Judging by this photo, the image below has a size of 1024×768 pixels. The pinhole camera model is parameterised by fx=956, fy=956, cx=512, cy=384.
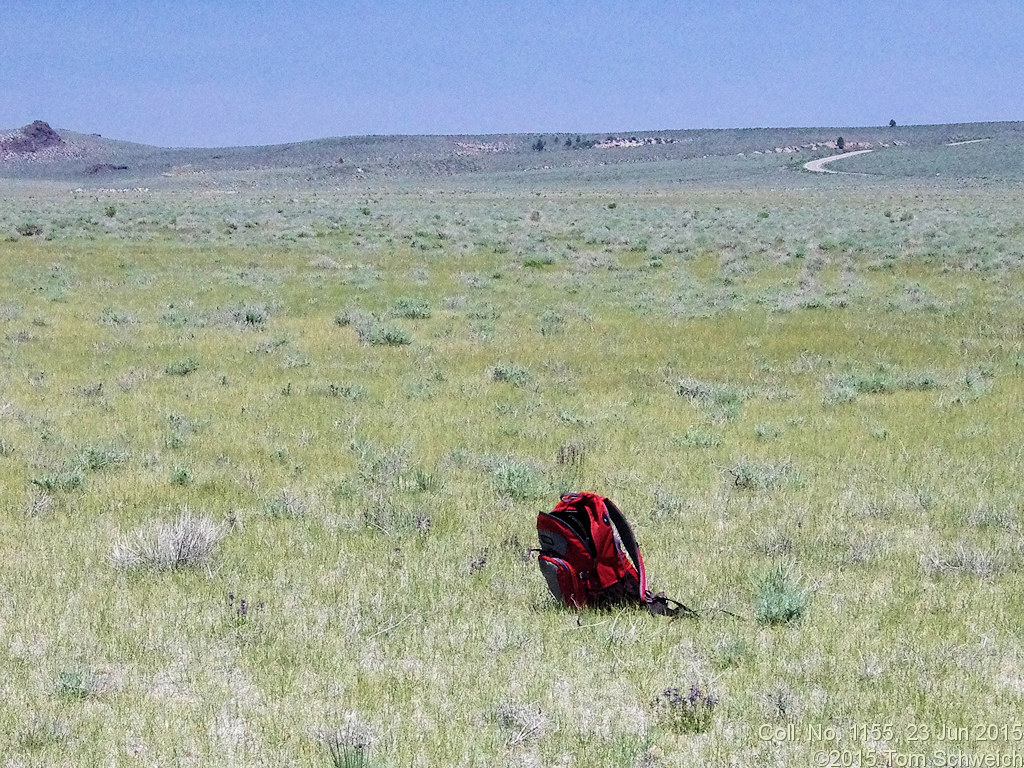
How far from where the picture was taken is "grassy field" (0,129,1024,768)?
4395 mm

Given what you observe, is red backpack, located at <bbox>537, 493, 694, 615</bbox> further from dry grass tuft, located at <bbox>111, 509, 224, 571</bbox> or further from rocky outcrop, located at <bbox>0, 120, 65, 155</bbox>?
rocky outcrop, located at <bbox>0, 120, 65, 155</bbox>

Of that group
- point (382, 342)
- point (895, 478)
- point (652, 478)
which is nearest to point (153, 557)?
point (652, 478)

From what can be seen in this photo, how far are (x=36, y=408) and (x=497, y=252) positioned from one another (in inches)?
817

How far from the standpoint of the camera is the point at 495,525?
7.38 metres

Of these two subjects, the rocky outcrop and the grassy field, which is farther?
the rocky outcrop

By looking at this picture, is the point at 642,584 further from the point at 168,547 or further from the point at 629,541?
the point at 168,547

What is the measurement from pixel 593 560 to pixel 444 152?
160 meters

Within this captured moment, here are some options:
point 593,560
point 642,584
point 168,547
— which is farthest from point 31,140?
point 642,584

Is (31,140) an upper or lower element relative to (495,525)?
upper

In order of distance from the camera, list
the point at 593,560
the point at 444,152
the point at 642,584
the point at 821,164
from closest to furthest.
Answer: the point at 642,584
the point at 593,560
the point at 821,164
the point at 444,152

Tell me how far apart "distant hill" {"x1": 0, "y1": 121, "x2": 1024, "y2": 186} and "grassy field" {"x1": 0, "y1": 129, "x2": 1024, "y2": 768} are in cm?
10194

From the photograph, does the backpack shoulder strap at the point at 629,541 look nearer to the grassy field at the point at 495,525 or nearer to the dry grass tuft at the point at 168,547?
the grassy field at the point at 495,525

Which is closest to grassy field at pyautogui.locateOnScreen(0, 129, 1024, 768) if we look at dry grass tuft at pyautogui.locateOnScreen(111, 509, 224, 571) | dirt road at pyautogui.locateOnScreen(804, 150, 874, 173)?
dry grass tuft at pyautogui.locateOnScreen(111, 509, 224, 571)

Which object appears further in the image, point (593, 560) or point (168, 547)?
point (168, 547)
